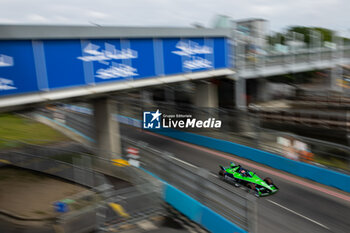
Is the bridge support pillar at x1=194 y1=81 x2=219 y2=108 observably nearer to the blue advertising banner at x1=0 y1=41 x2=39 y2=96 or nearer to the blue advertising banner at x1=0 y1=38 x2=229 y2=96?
the blue advertising banner at x1=0 y1=38 x2=229 y2=96

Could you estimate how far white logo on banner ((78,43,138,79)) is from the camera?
13.9 metres

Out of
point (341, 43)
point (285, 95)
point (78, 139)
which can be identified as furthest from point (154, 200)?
point (341, 43)

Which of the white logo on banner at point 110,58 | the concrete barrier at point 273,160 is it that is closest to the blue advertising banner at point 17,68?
the white logo on banner at point 110,58

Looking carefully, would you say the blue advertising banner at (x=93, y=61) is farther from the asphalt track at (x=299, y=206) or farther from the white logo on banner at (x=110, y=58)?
the asphalt track at (x=299, y=206)

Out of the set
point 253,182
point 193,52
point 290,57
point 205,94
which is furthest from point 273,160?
point 290,57

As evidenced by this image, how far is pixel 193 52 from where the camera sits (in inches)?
740

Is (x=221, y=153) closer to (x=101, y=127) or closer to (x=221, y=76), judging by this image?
(x=221, y=76)

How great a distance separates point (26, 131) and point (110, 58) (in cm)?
1954

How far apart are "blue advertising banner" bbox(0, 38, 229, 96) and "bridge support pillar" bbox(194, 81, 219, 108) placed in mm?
1921

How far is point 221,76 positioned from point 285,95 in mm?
15991

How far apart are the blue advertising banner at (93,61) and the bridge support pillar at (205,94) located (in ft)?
6.30

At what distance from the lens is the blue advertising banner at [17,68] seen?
36.1ft

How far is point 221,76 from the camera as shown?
21031 mm

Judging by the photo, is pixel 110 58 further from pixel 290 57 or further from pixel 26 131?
pixel 26 131
